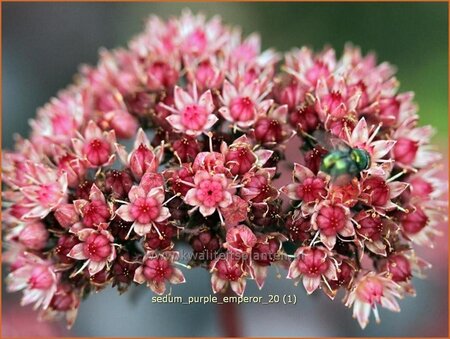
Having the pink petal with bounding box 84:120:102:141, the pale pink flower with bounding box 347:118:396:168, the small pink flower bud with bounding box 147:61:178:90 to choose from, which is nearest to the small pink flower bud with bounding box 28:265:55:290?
the pink petal with bounding box 84:120:102:141

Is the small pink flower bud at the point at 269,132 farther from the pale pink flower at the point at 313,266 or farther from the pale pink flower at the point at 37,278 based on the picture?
the pale pink flower at the point at 37,278

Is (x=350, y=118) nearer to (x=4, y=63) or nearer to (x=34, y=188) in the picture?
(x=34, y=188)

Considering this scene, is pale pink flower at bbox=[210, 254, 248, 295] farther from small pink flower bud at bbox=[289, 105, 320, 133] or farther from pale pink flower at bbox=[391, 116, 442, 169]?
pale pink flower at bbox=[391, 116, 442, 169]

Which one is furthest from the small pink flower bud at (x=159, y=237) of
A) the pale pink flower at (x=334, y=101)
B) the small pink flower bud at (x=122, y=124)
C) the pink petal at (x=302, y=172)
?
the pale pink flower at (x=334, y=101)

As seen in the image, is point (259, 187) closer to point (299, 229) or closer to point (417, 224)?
point (299, 229)

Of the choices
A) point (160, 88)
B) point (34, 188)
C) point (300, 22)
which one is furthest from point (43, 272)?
point (300, 22)

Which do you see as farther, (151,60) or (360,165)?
(151,60)
